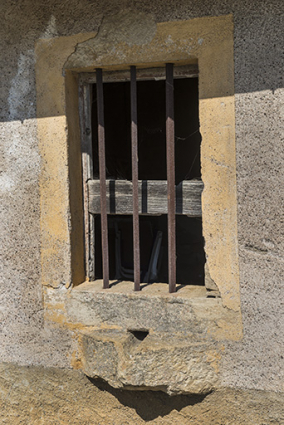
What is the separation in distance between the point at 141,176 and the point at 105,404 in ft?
11.1

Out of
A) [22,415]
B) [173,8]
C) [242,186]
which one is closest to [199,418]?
[22,415]

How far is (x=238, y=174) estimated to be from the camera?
8.46ft

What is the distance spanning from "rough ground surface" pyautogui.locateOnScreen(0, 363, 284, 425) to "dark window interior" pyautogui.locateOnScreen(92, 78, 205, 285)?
78.5 inches

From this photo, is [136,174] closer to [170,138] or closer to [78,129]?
[170,138]

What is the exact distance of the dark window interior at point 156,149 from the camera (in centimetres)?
516

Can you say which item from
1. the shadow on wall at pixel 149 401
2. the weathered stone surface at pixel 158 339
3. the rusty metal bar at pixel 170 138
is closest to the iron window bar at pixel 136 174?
the rusty metal bar at pixel 170 138

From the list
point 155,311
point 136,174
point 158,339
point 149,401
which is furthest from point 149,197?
point 149,401

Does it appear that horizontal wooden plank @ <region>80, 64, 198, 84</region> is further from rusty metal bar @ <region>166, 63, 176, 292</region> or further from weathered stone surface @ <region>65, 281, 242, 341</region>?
weathered stone surface @ <region>65, 281, 242, 341</region>

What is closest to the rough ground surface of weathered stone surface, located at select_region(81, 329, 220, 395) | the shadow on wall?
the shadow on wall

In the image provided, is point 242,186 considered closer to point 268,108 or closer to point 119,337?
point 268,108

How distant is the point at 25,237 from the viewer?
300cm

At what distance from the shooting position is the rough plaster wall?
98.2 inches

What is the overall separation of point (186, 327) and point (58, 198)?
3.70 feet

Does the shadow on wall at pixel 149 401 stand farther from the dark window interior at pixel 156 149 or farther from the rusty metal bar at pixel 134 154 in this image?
the dark window interior at pixel 156 149
